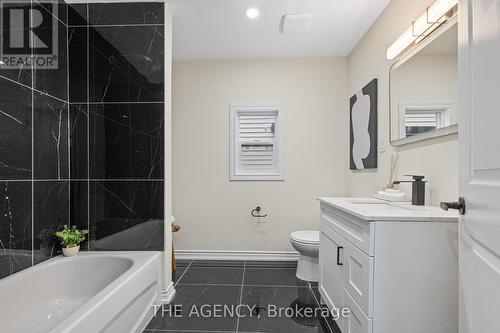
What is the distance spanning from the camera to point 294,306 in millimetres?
2092

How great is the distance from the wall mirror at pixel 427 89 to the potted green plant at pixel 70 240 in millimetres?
2531

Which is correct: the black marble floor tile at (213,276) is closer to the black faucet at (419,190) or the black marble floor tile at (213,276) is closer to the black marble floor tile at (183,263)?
the black marble floor tile at (183,263)

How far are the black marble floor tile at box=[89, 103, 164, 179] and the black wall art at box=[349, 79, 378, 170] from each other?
183 centimetres

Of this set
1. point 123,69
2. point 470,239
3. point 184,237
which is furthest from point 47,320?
point 470,239

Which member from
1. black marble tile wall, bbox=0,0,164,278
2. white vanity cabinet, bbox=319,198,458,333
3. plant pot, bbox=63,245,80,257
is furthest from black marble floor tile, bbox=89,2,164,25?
white vanity cabinet, bbox=319,198,458,333

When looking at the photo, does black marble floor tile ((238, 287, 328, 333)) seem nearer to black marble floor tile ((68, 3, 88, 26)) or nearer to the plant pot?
the plant pot

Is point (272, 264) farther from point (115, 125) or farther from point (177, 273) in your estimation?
point (115, 125)

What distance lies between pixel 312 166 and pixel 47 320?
264 cm

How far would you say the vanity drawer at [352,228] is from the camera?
1217 millimetres

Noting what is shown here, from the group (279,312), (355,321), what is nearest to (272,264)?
(279,312)

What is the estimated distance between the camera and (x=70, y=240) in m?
2.03

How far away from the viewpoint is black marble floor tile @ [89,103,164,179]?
2182mm

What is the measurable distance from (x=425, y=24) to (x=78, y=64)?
252 cm

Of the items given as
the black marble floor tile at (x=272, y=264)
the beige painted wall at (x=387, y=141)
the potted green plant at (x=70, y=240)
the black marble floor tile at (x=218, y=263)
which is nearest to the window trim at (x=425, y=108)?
the beige painted wall at (x=387, y=141)
